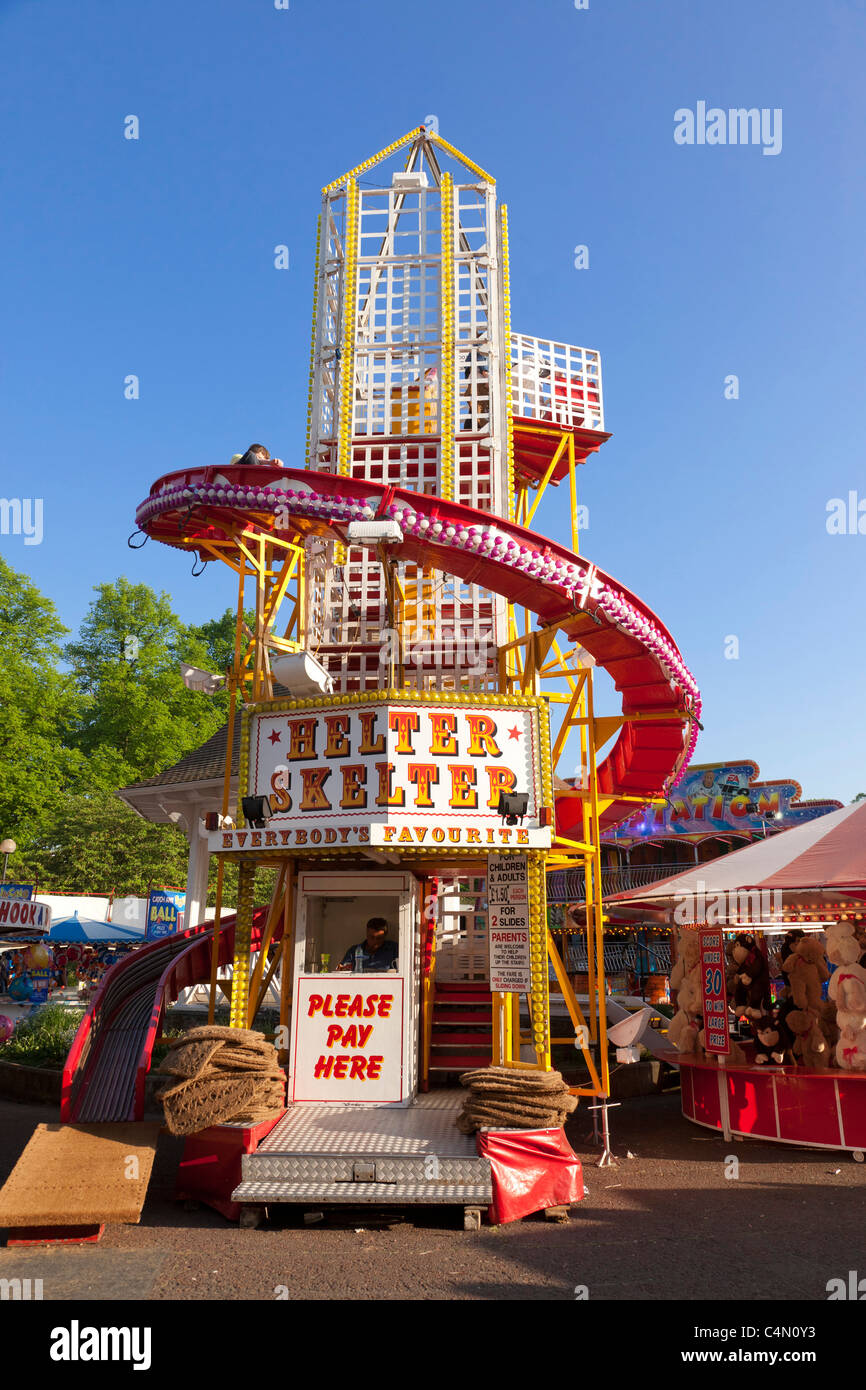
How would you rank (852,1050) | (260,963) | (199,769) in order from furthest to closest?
(199,769) < (852,1050) < (260,963)

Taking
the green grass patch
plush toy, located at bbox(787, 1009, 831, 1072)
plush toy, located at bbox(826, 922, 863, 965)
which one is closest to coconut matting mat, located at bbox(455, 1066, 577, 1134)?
plush toy, located at bbox(826, 922, 863, 965)

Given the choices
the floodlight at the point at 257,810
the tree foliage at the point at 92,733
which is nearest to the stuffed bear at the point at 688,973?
the floodlight at the point at 257,810

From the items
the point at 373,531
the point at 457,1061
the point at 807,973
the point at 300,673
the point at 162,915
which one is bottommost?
the point at 457,1061

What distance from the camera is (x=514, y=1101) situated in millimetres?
8516

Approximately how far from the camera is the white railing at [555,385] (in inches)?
626

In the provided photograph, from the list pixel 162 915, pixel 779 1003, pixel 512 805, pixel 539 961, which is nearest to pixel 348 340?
pixel 512 805

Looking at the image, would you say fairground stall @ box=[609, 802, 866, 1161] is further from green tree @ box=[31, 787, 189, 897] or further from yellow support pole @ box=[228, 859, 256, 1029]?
green tree @ box=[31, 787, 189, 897]

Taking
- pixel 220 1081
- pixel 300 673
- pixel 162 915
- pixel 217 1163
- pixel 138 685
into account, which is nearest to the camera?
pixel 217 1163

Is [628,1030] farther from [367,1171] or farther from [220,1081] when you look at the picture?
[220,1081]

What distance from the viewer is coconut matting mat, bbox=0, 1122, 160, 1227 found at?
7262 mm

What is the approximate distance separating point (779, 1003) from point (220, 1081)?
7.69m

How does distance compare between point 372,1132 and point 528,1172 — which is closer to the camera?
point 528,1172

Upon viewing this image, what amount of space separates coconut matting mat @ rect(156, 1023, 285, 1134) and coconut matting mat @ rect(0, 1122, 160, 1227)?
45cm

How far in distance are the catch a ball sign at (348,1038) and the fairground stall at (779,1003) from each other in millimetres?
4349
